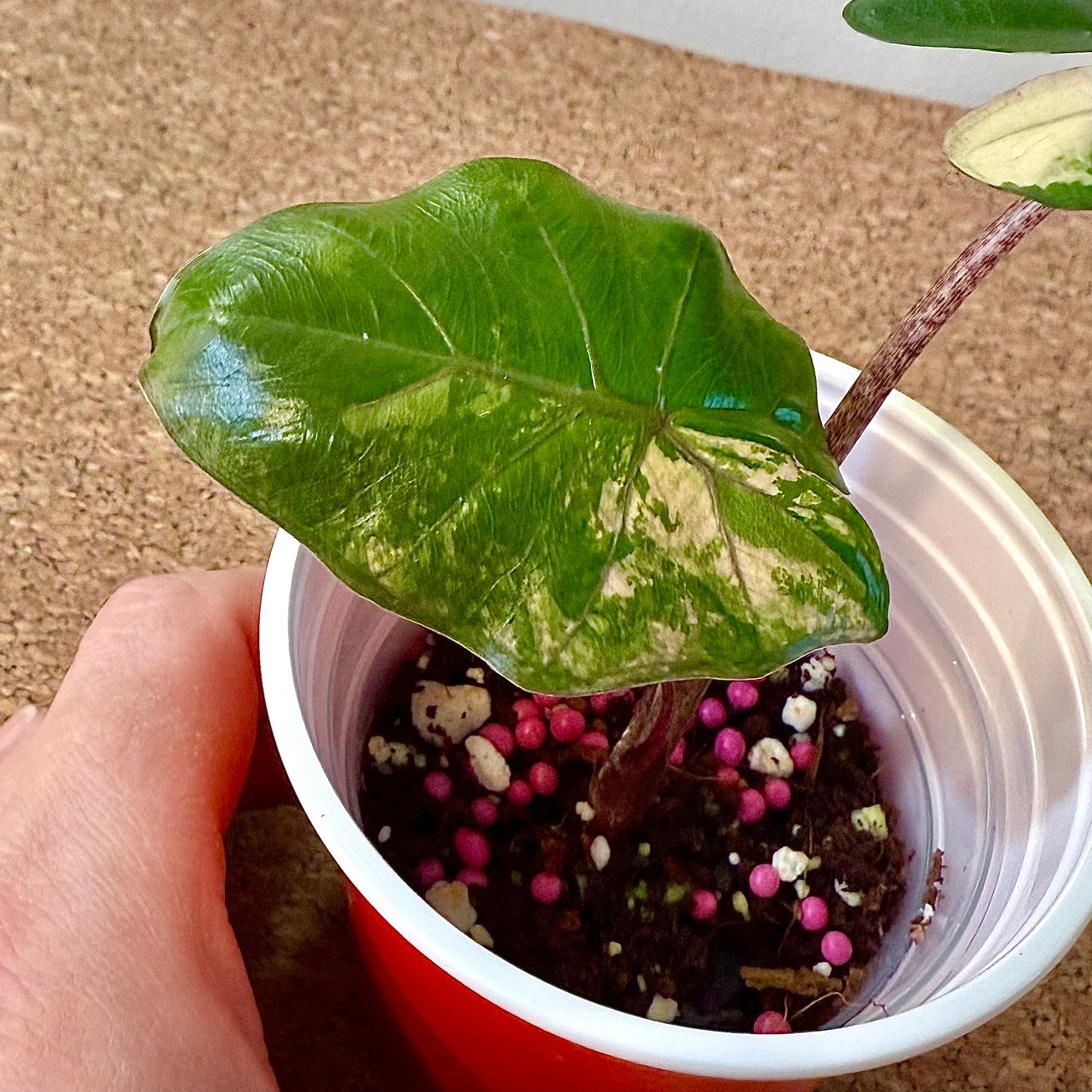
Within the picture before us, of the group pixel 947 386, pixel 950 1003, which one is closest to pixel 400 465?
pixel 950 1003

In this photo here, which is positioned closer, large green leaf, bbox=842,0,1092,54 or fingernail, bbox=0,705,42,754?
large green leaf, bbox=842,0,1092,54

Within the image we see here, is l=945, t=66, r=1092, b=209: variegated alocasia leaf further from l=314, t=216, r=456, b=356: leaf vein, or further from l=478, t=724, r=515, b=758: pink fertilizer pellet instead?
l=478, t=724, r=515, b=758: pink fertilizer pellet

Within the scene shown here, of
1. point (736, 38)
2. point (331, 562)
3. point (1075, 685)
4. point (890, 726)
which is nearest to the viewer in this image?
point (331, 562)

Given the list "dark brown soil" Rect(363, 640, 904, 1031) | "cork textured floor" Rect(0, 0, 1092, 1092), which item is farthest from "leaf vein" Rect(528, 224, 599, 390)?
"cork textured floor" Rect(0, 0, 1092, 1092)

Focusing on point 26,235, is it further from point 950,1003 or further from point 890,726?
point 950,1003

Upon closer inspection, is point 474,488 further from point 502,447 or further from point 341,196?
point 341,196

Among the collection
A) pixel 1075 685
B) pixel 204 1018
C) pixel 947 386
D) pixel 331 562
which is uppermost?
pixel 331 562
